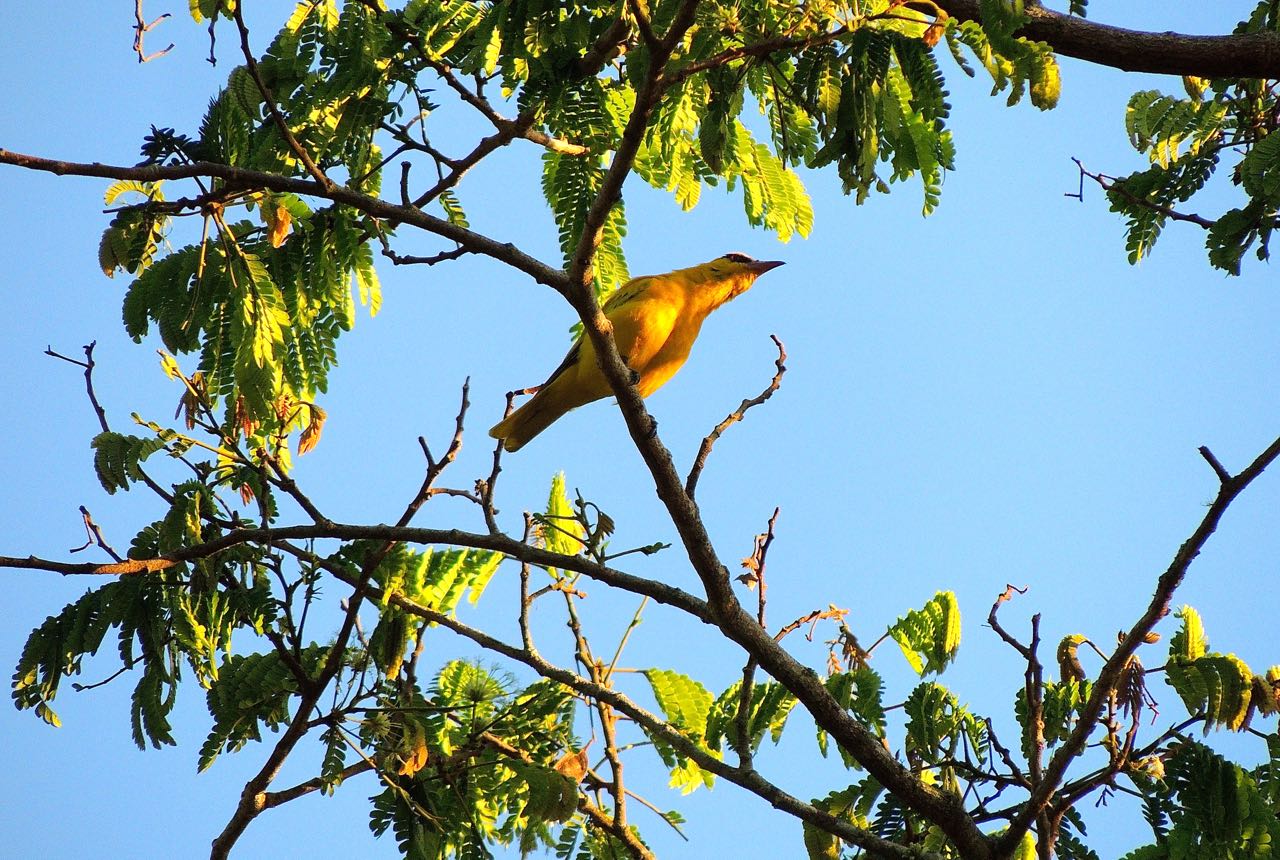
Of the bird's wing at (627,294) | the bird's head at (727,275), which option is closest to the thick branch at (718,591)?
the bird's wing at (627,294)

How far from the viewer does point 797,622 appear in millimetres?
4309

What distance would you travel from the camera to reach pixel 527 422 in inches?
249

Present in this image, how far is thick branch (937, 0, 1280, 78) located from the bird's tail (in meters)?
2.88

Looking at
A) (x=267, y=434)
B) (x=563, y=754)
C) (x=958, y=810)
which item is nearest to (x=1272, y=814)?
(x=958, y=810)

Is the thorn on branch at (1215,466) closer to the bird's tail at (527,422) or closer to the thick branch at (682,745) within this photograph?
the thick branch at (682,745)

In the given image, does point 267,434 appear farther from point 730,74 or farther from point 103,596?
point 730,74

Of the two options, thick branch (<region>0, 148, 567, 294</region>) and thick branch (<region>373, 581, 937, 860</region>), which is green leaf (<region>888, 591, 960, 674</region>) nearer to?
thick branch (<region>373, 581, 937, 860</region>)

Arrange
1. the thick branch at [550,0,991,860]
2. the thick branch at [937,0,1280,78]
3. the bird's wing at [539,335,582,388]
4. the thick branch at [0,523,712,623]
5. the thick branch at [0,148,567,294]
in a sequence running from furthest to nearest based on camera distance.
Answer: the bird's wing at [539,335,582,388] < the thick branch at [937,0,1280,78] < the thick branch at [550,0,991,860] < the thick branch at [0,523,712,623] < the thick branch at [0,148,567,294]

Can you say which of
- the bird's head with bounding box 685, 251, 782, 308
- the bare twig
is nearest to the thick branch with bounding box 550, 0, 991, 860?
the bare twig

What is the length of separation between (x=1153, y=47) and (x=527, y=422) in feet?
11.3

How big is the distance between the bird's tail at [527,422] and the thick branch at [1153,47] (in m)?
2.88

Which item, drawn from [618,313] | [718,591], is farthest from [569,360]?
[718,591]

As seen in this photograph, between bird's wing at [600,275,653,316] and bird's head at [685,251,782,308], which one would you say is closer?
bird's wing at [600,275,653,316]

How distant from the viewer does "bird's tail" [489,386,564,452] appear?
6191 mm
